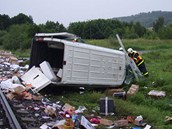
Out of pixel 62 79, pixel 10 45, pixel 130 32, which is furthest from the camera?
pixel 130 32

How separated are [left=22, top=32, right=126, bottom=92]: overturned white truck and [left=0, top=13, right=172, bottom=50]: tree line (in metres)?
26.0

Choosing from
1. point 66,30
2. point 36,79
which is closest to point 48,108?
point 36,79

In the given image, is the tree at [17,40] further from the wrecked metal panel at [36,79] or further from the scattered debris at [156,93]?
the scattered debris at [156,93]

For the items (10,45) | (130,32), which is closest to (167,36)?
(130,32)

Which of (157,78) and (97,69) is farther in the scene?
(157,78)

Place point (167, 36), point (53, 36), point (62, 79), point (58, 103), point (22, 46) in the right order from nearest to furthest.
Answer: point (58, 103) → point (62, 79) → point (53, 36) → point (22, 46) → point (167, 36)

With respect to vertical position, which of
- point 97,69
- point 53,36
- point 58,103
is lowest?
point 58,103

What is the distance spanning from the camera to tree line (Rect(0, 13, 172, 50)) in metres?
42.0

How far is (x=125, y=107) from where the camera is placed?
8.34 metres

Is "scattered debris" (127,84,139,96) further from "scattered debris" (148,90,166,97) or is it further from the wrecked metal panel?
the wrecked metal panel

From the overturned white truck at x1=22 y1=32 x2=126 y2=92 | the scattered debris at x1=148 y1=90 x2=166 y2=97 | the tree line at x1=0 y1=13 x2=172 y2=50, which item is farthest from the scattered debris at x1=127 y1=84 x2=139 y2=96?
the tree line at x1=0 y1=13 x2=172 y2=50

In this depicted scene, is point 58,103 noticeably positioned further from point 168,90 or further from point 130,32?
point 130,32

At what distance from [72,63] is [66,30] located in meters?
52.2

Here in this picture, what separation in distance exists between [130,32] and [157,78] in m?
57.6
